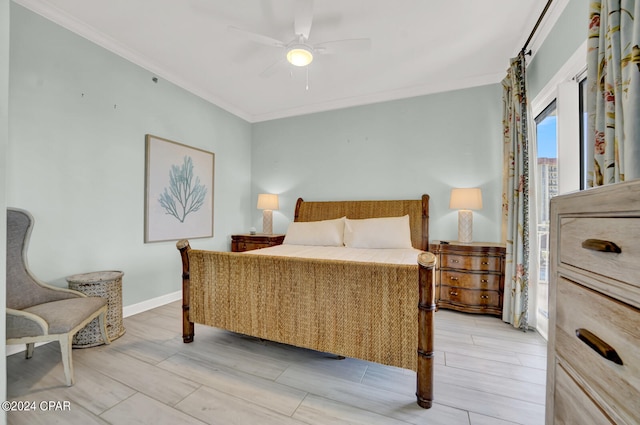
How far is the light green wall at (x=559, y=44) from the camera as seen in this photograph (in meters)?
1.81

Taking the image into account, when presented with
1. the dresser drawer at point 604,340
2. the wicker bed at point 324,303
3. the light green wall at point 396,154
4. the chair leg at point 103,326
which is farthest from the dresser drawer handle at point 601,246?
the chair leg at point 103,326

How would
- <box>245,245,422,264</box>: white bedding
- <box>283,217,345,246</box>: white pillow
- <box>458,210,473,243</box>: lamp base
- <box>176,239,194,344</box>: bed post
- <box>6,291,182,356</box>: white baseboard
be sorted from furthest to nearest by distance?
1. <box>283,217,345,246</box>: white pillow
2. <box>458,210,473,243</box>: lamp base
3. <box>6,291,182,356</box>: white baseboard
4. <box>245,245,422,264</box>: white bedding
5. <box>176,239,194,344</box>: bed post

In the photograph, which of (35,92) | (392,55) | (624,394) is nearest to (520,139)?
(392,55)

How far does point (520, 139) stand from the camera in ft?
8.55

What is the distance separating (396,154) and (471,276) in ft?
6.12

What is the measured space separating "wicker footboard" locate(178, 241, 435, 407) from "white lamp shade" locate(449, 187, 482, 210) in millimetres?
2000

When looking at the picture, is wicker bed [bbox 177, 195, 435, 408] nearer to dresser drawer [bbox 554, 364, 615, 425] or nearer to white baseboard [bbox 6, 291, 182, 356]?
dresser drawer [bbox 554, 364, 615, 425]

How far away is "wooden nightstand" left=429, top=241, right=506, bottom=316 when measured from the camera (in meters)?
2.91

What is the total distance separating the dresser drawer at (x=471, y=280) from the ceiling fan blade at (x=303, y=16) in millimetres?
2895

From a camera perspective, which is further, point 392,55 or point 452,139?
point 452,139

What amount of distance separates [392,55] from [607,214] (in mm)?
2788

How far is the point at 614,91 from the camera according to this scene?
114 cm

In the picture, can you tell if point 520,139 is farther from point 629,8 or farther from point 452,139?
point 629,8

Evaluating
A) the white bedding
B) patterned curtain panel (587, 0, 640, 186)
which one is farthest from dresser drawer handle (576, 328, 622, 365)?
the white bedding
